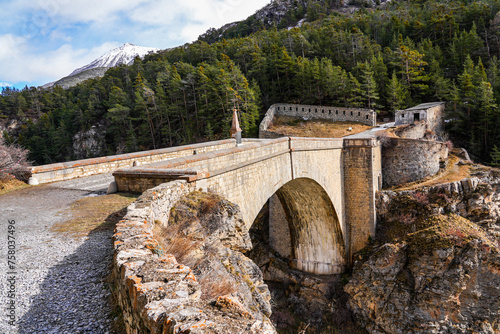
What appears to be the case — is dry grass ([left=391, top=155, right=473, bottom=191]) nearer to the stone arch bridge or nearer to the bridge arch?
the stone arch bridge

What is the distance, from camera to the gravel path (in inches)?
118

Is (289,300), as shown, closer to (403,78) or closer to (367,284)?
(367,284)

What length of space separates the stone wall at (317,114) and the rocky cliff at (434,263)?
12.2 meters

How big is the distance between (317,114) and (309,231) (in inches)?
653

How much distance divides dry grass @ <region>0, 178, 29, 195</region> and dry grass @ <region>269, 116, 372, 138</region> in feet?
74.5

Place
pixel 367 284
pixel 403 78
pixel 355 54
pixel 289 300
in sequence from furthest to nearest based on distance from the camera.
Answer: pixel 355 54, pixel 403 78, pixel 289 300, pixel 367 284

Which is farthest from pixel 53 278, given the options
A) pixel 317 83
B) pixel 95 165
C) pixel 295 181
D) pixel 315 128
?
pixel 317 83

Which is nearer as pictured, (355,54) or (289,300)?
(289,300)

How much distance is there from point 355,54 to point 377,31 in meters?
17.4

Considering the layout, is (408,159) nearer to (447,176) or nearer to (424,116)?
(447,176)

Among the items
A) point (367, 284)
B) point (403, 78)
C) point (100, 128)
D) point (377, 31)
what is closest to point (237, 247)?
point (367, 284)

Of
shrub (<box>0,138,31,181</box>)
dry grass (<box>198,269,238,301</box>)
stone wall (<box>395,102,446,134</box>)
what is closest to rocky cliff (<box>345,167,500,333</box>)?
stone wall (<box>395,102,446,134</box>)

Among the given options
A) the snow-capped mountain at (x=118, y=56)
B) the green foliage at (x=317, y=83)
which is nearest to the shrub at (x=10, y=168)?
the green foliage at (x=317, y=83)

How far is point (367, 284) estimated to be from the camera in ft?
54.2
